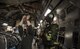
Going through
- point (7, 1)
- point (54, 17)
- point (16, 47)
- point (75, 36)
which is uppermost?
point (7, 1)

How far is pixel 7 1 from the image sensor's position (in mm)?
5664

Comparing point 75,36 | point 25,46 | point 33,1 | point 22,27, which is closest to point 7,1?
point 33,1

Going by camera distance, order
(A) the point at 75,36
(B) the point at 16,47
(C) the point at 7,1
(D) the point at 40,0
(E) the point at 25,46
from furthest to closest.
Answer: (B) the point at 16,47 → (D) the point at 40,0 → (C) the point at 7,1 → (E) the point at 25,46 → (A) the point at 75,36

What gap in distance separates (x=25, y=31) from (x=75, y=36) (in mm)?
1562

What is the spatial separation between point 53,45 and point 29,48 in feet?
2.94

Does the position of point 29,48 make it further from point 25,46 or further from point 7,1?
point 7,1

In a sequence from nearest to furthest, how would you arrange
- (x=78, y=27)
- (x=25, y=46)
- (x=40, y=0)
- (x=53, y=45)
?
(x=78, y=27)
(x=25, y=46)
(x=53, y=45)
(x=40, y=0)

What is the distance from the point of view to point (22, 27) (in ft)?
Answer: 14.6

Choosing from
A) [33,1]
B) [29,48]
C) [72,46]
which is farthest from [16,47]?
[72,46]

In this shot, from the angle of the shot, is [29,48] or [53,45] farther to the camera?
[53,45]

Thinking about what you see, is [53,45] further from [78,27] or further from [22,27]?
[78,27]

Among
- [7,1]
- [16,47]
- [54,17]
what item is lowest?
[16,47]

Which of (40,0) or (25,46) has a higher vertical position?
(40,0)

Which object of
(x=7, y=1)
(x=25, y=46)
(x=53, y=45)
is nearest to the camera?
(x=25, y=46)
